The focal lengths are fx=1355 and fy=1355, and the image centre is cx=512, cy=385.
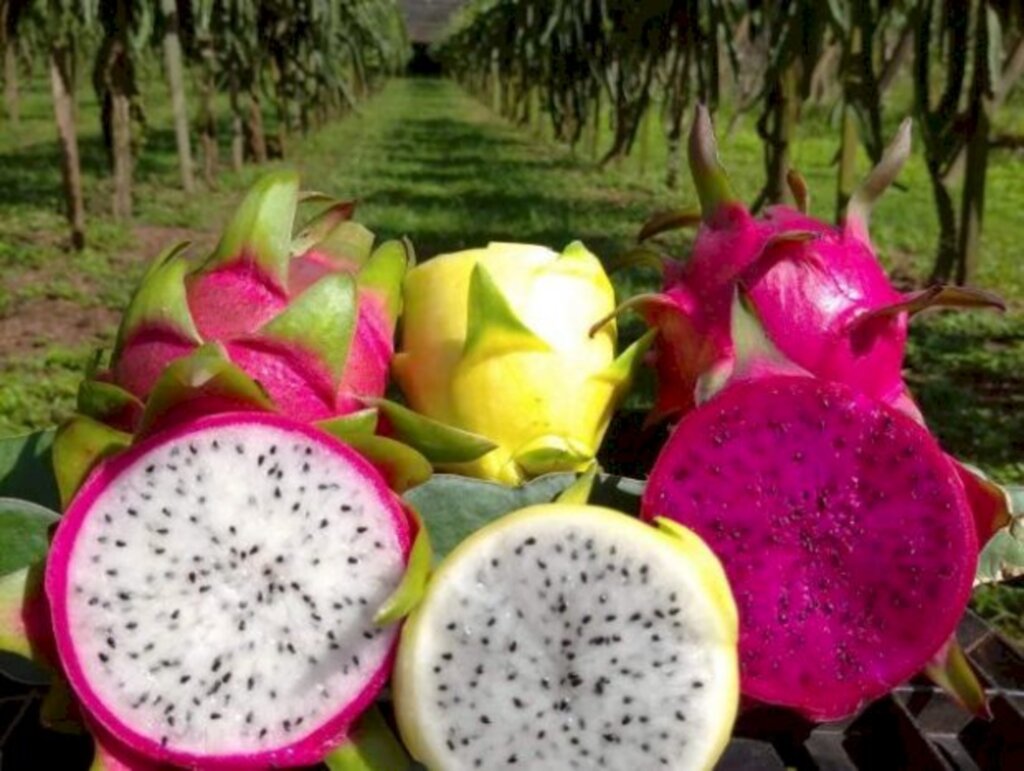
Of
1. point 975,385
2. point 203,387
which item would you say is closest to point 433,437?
point 203,387

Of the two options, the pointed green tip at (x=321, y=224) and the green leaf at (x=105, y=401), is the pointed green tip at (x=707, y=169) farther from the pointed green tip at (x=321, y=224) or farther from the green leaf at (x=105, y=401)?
the green leaf at (x=105, y=401)

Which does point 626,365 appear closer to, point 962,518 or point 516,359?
point 516,359

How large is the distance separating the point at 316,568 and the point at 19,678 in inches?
9.1

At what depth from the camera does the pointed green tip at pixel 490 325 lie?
875 millimetres

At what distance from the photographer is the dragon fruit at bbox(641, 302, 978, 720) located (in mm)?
834

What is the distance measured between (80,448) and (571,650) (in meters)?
0.31

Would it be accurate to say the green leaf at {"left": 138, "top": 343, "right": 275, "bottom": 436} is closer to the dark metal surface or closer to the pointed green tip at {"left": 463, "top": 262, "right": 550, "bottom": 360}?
the pointed green tip at {"left": 463, "top": 262, "right": 550, "bottom": 360}

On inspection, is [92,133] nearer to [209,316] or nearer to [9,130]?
[9,130]

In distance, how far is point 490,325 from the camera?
0.88m

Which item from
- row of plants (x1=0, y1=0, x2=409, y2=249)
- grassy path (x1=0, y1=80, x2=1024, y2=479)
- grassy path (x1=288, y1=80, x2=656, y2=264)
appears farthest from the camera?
grassy path (x1=288, y1=80, x2=656, y2=264)

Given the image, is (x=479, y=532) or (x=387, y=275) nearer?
(x=479, y=532)

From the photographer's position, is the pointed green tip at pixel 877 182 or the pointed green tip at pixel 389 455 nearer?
the pointed green tip at pixel 389 455

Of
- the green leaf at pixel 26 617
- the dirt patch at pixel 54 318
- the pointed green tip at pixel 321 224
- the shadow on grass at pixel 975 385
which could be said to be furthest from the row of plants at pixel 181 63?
the green leaf at pixel 26 617

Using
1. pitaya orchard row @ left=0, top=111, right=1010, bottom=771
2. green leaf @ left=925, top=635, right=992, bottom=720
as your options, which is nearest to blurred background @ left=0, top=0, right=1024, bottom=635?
pitaya orchard row @ left=0, top=111, right=1010, bottom=771
